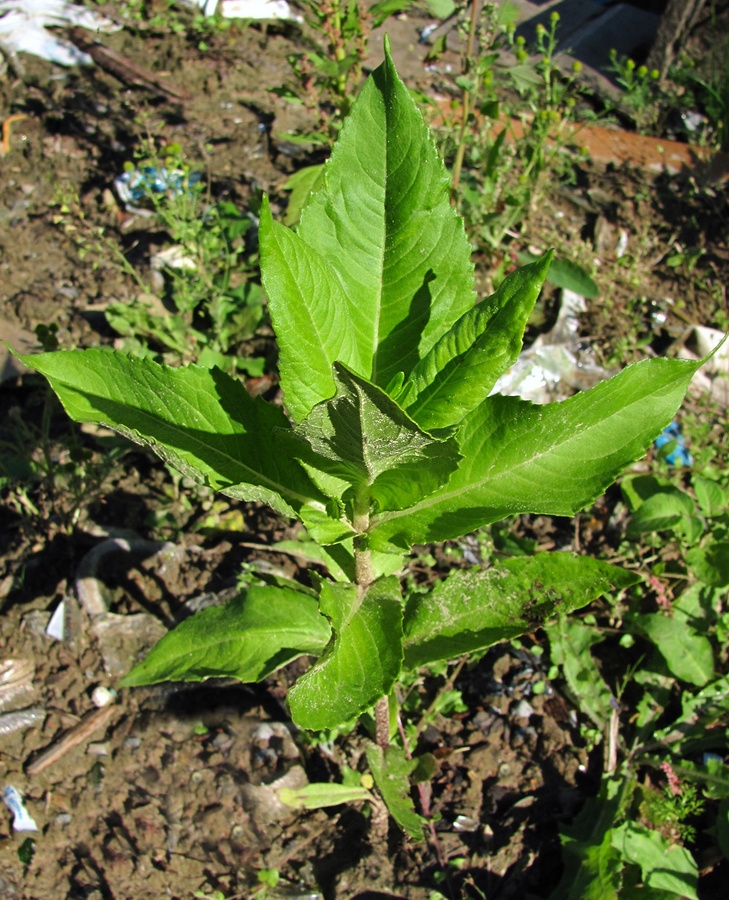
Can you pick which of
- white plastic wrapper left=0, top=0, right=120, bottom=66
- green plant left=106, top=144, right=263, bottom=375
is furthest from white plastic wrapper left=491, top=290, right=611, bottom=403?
white plastic wrapper left=0, top=0, right=120, bottom=66

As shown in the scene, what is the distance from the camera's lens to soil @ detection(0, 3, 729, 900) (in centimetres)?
240

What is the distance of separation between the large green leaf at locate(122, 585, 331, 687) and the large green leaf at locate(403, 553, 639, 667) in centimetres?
29

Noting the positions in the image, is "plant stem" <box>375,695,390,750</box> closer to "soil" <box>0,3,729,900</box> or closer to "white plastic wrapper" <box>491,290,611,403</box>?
"soil" <box>0,3,729,900</box>

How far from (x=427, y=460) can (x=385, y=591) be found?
1.54ft

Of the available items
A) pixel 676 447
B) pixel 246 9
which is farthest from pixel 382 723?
pixel 246 9

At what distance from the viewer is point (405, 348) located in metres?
1.64

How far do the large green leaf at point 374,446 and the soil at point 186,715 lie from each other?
1.11m

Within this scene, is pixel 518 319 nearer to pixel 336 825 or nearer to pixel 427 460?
pixel 427 460

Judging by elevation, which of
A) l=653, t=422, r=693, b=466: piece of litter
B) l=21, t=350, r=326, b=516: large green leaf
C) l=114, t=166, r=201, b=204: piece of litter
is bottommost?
l=653, t=422, r=693, b=466: piece of litter

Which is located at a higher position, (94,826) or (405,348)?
(405,348)

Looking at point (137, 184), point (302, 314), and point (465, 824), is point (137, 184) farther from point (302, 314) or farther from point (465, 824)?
point (465, 824)

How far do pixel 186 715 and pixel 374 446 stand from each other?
1.76 meters

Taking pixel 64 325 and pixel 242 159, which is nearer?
pixel 64 325

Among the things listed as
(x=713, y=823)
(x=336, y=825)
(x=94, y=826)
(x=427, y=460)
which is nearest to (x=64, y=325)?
(x=94, y=826)
